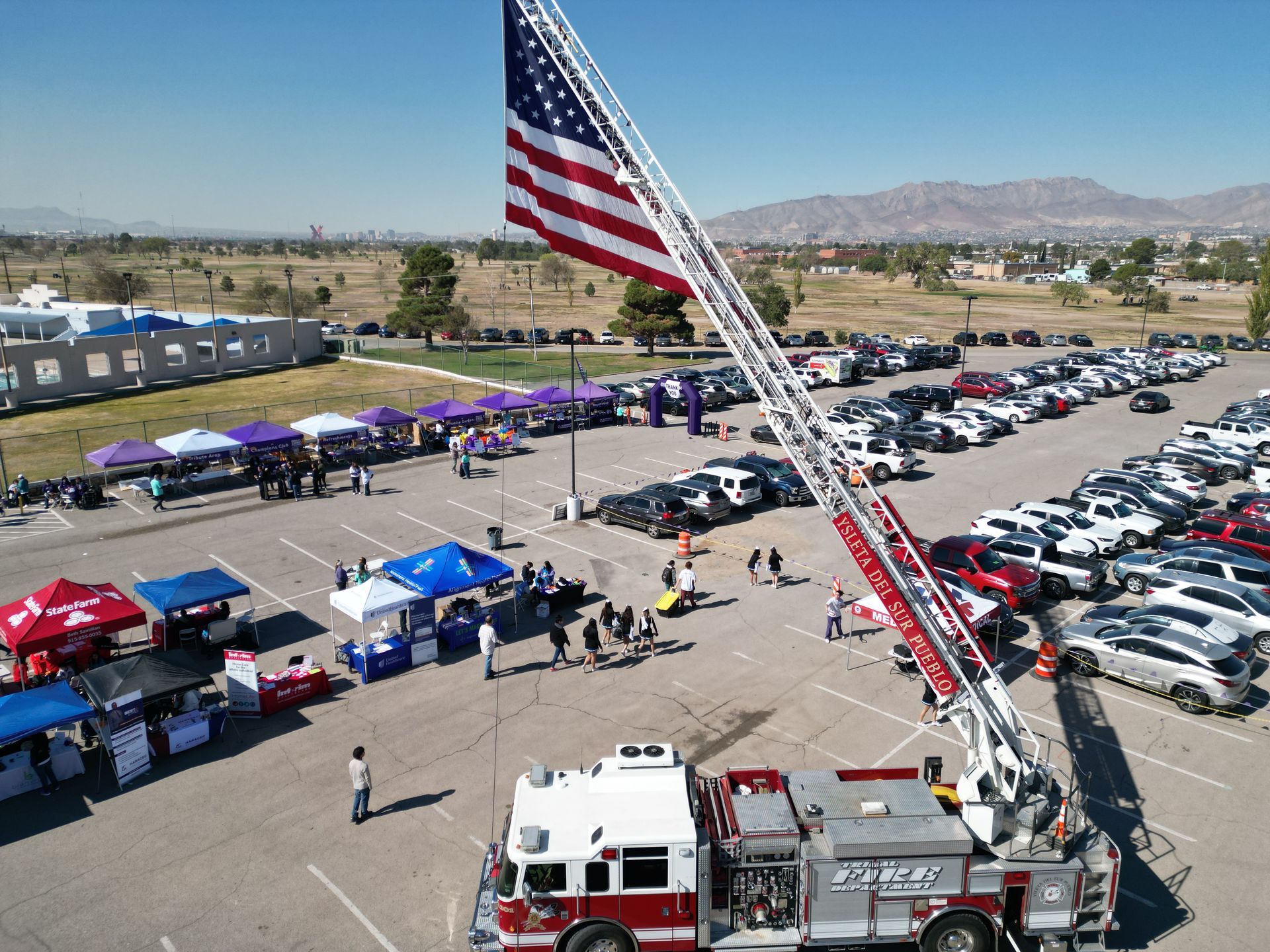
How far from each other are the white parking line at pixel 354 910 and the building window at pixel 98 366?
51021 millimetres

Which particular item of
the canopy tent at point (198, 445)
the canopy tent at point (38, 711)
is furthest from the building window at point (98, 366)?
the canopy tent at point (38, 711)

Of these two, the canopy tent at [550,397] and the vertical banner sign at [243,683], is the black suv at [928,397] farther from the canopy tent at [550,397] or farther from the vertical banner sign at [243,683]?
the vertical banner sign at [243,683]

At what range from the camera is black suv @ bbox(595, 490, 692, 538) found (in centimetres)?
2675

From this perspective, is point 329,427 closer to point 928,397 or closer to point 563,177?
point 563,177

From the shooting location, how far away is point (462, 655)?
A: 1927 cm

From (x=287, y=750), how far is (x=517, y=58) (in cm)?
1302

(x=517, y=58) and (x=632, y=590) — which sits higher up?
(x=517, y=58)

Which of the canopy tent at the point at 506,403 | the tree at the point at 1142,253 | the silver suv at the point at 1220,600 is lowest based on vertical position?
the silver suv at the point at 1220,600

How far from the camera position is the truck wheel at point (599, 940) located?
9.49 meters

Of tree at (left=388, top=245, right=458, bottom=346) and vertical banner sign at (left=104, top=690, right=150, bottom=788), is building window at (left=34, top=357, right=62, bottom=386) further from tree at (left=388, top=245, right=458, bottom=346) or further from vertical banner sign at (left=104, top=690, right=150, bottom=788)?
vertical banner sign at (left=104, top=690, right=150, bottom=788)

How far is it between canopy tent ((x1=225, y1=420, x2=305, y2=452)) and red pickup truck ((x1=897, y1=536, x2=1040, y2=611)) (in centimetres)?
2608

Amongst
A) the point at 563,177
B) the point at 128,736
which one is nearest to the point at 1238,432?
the point at 563,177

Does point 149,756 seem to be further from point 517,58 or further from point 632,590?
point 517,58

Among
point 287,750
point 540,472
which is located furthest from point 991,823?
point 540,472
